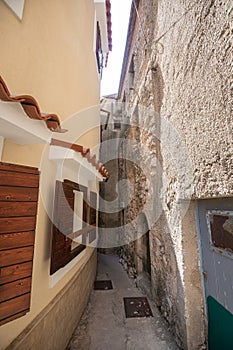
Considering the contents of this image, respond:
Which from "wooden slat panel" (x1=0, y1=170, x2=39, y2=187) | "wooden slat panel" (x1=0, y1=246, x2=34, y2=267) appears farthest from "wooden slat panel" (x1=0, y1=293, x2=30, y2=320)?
"wooden slat panel" (x1=0, y1=170, x2=39, y2=187)

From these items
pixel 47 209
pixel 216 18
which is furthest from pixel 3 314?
pixel 216 18

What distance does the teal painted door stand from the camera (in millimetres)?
2029

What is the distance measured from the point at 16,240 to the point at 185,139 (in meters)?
2.39

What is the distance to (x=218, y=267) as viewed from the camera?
221 centimetres

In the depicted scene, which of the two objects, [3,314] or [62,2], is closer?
[3,314]

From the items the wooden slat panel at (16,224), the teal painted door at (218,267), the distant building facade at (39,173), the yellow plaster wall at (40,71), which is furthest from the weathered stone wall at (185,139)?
the wooden slat panel at (16,224)

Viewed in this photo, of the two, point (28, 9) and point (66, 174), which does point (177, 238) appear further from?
point (28, 9)

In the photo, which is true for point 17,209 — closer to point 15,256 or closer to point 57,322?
point 15,256

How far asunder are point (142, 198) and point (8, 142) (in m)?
4.25

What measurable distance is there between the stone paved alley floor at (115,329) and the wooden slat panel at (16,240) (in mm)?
2422

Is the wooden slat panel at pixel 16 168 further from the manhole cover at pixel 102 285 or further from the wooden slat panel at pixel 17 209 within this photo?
the manhole cover at pixel 102 285

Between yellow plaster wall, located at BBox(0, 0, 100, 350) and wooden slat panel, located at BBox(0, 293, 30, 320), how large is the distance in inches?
15.3

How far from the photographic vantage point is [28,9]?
2.12 meters

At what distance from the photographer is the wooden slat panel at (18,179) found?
1.46m
